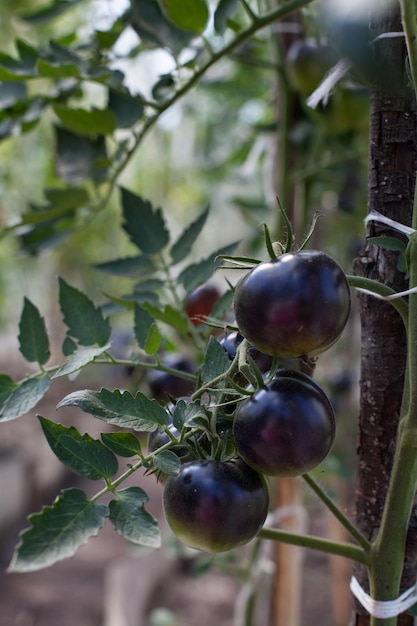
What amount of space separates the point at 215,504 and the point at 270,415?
6 cm

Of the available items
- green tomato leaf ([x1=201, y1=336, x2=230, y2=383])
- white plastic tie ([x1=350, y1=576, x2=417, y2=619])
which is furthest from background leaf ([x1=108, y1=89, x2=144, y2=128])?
white plastic tie ([x1=350, y1=576, x2=417, y2=619])

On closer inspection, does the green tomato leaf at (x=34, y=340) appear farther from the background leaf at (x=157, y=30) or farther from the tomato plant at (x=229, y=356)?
the background leaf at (x=157, y=30)

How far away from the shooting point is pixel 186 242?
0.57 meters

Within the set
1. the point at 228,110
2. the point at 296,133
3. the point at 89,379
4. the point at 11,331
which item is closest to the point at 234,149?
the point at 228,110

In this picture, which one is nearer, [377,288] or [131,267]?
[377,288]

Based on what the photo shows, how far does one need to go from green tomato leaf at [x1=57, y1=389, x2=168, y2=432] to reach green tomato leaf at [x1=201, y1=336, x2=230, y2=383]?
33 mm

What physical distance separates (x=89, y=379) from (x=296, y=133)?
300 cm

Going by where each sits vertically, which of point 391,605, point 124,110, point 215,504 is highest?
point 124,110

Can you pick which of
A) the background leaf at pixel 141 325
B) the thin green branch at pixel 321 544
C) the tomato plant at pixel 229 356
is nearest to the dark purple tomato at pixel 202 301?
the tomato plant at pixel 229 356

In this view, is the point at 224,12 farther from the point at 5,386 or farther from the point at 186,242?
the point at 5,386

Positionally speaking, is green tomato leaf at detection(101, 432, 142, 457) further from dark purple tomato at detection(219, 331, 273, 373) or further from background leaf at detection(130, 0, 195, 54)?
background leaf at detection(130, 0, 195, 54)

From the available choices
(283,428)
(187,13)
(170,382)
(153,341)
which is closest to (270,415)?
(283,428)

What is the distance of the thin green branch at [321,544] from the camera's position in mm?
414

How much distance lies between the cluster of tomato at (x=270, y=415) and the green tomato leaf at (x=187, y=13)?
1.00 feet
